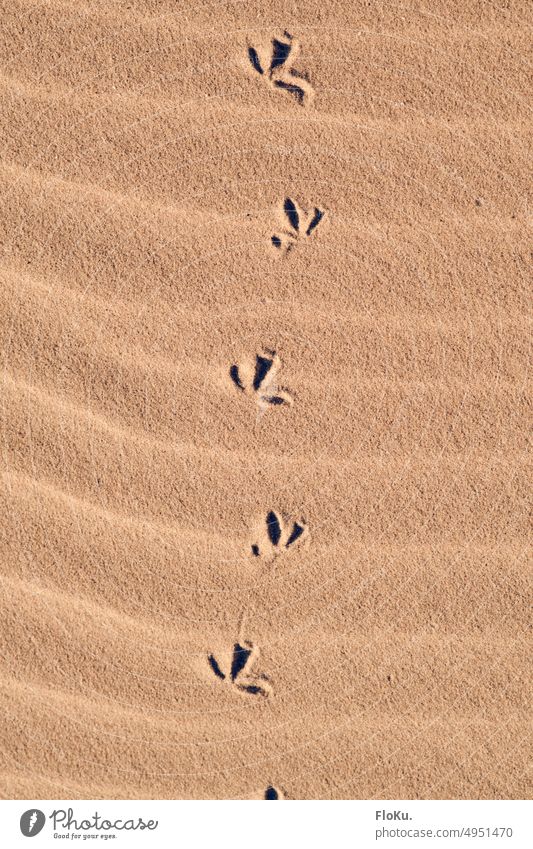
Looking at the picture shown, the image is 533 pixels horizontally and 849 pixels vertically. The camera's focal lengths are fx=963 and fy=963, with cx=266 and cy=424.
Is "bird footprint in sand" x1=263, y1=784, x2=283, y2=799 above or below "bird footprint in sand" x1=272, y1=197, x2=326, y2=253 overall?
below

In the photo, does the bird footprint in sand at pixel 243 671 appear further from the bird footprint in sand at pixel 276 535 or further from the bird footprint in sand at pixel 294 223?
the bird footprint in sand at pixel 294 223

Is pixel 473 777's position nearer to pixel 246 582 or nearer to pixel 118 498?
pixel 246 582

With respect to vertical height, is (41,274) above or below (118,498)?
above

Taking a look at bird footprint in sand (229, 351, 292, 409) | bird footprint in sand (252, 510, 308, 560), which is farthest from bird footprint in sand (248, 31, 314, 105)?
bird footprint in sand (252, 510, 308, 560)

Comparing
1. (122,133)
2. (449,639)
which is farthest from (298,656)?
(122,133)
